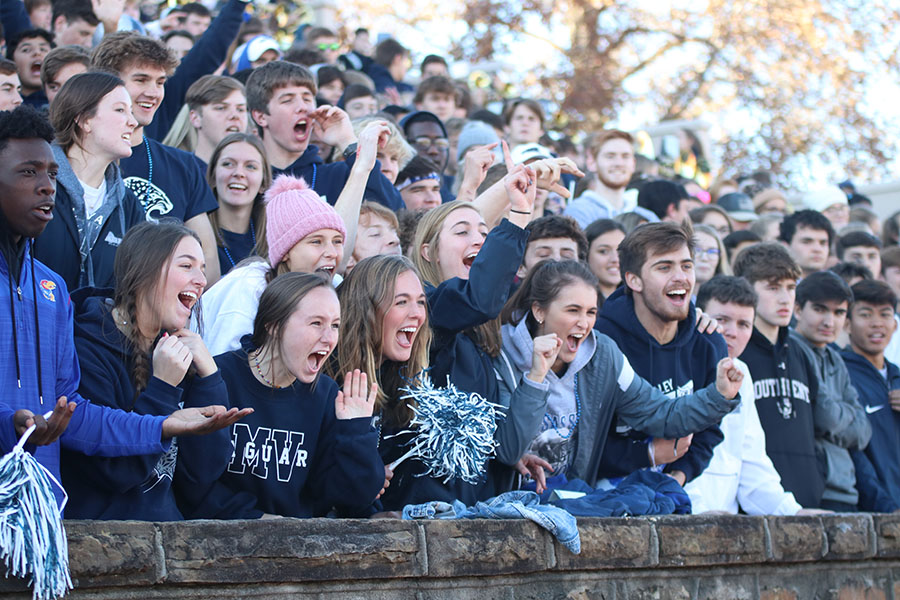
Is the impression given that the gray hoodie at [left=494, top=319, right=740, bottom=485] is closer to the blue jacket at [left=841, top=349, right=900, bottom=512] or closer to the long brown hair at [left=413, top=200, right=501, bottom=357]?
the long brown hair at [left=413, top=200, right=501, bottom=357]

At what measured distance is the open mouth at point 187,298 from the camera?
189 inches

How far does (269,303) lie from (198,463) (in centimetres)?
81

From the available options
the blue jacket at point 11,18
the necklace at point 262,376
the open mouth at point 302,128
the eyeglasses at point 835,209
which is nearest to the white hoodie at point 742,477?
the open mouth at point 302,128

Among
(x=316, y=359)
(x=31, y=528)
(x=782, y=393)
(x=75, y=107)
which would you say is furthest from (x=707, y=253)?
(x=31, y=528)

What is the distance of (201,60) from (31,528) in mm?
5455

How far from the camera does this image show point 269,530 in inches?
176

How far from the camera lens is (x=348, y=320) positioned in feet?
18.4

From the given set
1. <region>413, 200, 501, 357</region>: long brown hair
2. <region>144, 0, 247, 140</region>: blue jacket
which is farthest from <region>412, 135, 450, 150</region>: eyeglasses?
<region>413, 200, 501, 357</region>: long brown hair

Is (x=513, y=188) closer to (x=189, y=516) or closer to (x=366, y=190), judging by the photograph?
(x=366, y=190)

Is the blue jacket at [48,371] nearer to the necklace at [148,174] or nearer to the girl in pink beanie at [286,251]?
the girl in pink beanie at [286,251]

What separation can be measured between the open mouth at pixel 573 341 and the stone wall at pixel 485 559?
3.20 feet

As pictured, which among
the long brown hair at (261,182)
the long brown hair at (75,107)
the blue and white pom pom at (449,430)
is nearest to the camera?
the blue and white pom pom at (449,430)

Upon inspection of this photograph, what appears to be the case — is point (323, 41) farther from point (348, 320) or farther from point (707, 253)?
point (348, 320)

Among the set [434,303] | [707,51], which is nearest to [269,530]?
[434,303]
